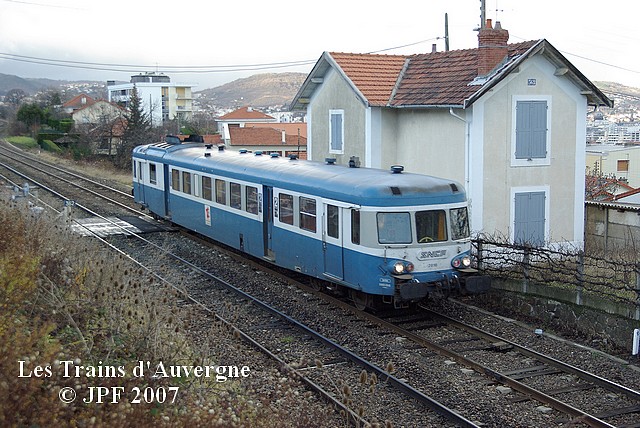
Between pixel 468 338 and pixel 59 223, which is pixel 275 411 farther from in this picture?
pixel 59 223

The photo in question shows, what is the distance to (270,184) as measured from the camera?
51.3 ft

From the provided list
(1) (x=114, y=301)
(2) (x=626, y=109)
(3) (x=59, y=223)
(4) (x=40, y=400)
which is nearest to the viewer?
(4) (x=40, y=400)

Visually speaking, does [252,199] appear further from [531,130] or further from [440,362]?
[440,362]

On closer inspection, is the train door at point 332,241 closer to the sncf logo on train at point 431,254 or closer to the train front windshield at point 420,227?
the train front windshield at point 420,227

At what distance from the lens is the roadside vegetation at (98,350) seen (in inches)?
227

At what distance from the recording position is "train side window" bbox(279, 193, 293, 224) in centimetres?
1488

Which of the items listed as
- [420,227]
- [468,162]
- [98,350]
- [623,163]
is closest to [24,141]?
[623,163]

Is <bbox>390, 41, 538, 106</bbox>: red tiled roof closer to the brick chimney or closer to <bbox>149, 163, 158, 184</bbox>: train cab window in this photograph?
the brick chimney

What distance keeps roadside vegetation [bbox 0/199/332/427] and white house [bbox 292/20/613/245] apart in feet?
26.5

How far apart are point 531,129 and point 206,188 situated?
26.3ft

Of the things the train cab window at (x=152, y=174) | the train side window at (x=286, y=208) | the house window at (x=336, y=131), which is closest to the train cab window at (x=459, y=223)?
the train side window at (x=286, y=208)

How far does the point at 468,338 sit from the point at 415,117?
867cm

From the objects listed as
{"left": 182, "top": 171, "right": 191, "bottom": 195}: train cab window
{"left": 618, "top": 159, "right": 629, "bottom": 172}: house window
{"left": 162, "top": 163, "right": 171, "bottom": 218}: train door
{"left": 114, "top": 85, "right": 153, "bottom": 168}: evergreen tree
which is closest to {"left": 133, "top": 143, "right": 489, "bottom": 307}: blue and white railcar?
{"left": 182, "top": 171, "right": 191, "bottom": 195}: train cab window

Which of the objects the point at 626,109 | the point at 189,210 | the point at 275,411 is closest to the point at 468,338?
the point at 275,411
